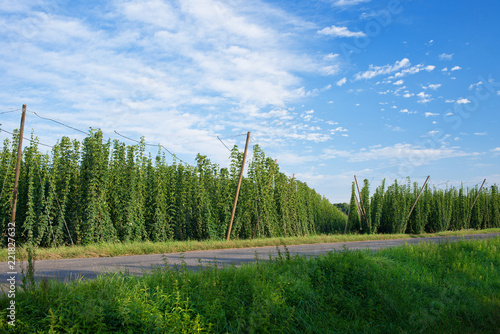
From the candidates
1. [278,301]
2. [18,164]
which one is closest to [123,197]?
[18,164]

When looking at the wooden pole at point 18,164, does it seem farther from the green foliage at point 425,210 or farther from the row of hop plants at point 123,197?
the green foliage at point 425,210

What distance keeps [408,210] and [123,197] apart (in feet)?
68.3

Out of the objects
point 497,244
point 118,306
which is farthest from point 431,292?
point 497,244

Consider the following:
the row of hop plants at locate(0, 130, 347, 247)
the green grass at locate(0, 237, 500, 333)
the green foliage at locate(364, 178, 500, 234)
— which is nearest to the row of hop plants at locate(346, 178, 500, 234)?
the green foliage at locate(364, 178, 500, 234)

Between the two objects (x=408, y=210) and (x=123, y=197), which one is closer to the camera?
(x=123, y=197)

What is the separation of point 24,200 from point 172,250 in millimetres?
6854

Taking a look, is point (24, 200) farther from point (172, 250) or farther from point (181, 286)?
point (181, 286)

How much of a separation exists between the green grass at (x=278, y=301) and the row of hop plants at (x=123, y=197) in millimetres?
8313

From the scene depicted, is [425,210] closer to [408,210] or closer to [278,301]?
[408,210]

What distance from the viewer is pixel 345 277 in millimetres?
6582

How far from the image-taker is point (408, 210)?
25125mm

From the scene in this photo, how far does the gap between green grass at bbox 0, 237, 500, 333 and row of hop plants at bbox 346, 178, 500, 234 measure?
17.5 metres

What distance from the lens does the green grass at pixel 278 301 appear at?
418cm

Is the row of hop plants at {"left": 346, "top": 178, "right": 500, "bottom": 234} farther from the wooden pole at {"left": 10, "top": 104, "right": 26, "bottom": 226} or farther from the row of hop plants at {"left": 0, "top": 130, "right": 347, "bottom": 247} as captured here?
the wooden pole at {"left": 10, "top": 104, "right": 26, "bottom": 226}
